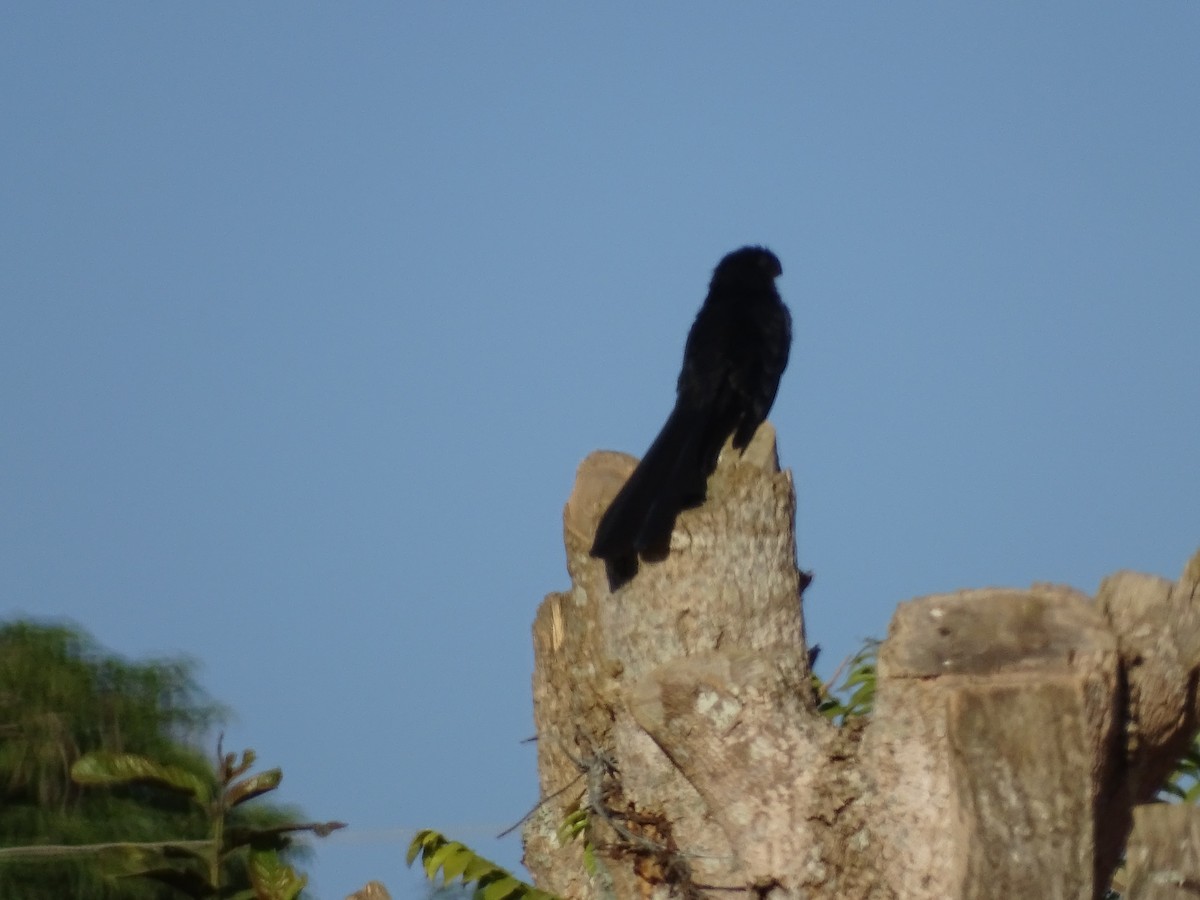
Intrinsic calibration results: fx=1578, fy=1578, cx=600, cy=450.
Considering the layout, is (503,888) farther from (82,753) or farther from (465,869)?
(82,753)

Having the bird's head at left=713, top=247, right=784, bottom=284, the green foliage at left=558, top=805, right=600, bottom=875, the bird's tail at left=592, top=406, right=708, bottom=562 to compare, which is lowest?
the green foliage at left=558, top=805, right=600, bottom=875

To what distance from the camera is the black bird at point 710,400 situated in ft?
14.6

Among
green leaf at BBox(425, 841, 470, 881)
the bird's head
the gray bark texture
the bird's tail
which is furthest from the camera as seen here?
the bird's head

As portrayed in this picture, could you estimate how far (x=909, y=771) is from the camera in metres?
3.73

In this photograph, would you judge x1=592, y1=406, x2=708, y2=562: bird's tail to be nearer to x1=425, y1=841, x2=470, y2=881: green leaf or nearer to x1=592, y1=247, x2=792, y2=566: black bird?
x1=592, y1=247, x2=792, y2=566: black bird

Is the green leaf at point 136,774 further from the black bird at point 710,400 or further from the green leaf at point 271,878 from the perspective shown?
the black bird at point 710,400

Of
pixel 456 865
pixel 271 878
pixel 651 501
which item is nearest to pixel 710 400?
pixel 651 501

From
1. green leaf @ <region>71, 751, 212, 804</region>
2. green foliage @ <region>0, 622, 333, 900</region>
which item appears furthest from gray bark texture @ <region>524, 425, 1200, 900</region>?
green foliage @ <region>0, 622, 333, 900</region>

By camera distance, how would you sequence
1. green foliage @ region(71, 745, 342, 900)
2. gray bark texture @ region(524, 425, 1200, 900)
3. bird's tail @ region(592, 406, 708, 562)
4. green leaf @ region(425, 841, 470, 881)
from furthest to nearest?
bird's tail @ region(592, 406, 708, 562)
green leaf @ region(425, 841, 470, 881)
green foliage @ region(71, 745, 342, 900)
gray bark texture @ region(524, 425, 1200, 900)

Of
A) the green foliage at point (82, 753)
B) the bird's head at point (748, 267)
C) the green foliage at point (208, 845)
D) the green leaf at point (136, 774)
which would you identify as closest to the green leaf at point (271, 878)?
the green foliage at point (208, 845)

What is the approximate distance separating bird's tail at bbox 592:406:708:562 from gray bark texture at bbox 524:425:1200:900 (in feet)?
0.20

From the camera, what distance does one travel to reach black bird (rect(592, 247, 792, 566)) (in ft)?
14.6

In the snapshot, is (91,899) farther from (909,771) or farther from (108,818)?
(909,771)

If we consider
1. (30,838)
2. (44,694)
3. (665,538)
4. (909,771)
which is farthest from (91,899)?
(909,771)
